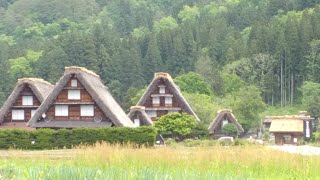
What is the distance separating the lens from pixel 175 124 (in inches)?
1745

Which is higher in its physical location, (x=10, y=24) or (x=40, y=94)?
(x=10, y=24)

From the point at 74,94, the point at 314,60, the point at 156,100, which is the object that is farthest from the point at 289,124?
the point at 314,60

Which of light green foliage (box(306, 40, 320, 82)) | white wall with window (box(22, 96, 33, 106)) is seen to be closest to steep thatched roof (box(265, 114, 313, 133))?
white wall with window (box(22, 96, 33, 106))

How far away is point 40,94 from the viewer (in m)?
40.9

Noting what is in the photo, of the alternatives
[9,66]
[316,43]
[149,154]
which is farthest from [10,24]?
[149,154]

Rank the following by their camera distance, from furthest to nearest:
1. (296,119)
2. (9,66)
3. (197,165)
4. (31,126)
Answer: (9,66) < (296,119) < (31,126) < (197,165)

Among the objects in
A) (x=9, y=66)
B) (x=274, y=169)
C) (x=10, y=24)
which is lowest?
(x=274, y=169)

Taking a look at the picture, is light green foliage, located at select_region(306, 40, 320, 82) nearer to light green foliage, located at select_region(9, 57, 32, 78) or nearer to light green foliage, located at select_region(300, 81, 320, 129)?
light green foliage, located at select_region(300, 81, 320, 129)

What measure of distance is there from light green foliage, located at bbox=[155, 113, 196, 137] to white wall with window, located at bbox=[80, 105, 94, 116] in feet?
29.3

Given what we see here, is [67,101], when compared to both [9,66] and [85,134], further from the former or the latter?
[9,66]

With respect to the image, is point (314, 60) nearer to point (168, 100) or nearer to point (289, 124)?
point (289, 124)

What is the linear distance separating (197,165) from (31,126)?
23.2 metres

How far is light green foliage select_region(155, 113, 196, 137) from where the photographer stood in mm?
44047

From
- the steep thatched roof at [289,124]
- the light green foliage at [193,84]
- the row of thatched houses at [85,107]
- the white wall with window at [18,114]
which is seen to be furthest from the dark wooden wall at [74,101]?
the light green foliage at [193,84]
